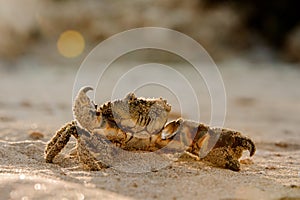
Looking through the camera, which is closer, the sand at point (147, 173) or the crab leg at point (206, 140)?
the sand at point (147, 173)

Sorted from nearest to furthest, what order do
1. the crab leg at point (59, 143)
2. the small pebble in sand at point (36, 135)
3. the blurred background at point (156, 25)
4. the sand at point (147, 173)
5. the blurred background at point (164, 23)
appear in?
1. the sand at point (147, 173)
2. the crab leg at point (59, 143)
3. the small pebble in sand at point (36, 135)
4. the blurred background at point (156, 25)
5. the blurred background at point (164, 23)

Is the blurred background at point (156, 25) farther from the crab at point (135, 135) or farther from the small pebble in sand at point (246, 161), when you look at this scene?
the crab at point (135, 135)

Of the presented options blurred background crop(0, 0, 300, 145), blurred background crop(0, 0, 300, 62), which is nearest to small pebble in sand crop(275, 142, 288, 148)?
blurred background crop(0, 0, 300, 145)

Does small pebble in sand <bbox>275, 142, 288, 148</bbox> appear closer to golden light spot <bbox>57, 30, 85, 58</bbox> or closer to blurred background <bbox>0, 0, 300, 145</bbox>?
blurred background <bbox>0, 0, 300, 145</bbox>

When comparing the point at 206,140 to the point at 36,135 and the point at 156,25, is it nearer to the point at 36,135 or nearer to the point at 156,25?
the point at 36,135

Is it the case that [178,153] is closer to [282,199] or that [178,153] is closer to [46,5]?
[282,199]

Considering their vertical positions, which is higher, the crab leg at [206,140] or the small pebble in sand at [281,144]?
the small pebble in sand at [281,144]

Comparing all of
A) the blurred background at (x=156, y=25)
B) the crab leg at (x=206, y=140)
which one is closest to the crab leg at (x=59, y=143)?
the crab leg at (x=206, y=140)

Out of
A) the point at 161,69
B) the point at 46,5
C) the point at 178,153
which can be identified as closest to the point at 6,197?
the point at 178,153
